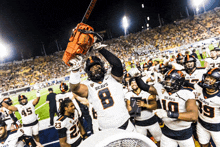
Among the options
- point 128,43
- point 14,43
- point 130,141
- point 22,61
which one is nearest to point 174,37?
point 128,43

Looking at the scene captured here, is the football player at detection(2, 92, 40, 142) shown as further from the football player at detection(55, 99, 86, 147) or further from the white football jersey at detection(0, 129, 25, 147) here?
the football player at detection(55, 99, 86, 147)

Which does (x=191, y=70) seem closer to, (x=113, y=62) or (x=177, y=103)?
(x=177, y=103)

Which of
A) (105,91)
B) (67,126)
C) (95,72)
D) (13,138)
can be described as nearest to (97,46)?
(95,72)

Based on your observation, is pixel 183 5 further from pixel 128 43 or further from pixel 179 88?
pixel 179 88

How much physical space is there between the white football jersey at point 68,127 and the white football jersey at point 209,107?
3126 mm

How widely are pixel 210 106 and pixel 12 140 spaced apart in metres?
4.38

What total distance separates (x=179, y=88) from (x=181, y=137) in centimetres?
97

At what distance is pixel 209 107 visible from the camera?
2719 millimetres

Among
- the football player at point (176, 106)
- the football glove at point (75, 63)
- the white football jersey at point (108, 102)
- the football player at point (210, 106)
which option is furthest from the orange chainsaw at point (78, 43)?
the football player at point (210, 106)

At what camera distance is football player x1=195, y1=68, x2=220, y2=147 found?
8.59ft

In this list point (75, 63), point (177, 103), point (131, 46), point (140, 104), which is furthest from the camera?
point (131, 46)

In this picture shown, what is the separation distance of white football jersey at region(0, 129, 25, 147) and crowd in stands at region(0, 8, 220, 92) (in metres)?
26.0

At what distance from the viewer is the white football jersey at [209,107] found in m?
2.63

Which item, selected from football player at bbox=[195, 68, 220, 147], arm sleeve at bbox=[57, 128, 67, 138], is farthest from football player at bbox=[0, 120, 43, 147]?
football player at bbox=[195, 68, 220, 147]
